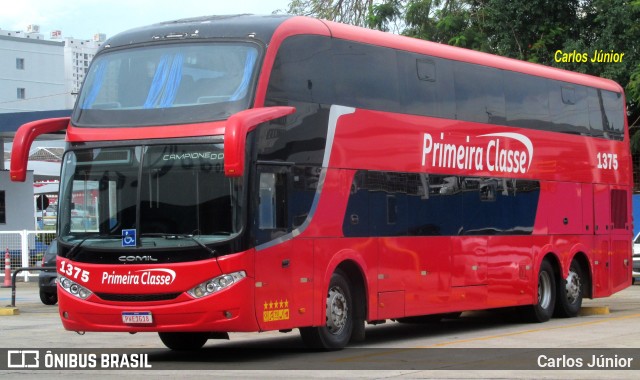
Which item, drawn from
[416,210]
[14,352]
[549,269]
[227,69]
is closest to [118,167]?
[227,69]

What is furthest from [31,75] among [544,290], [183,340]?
[183,340]

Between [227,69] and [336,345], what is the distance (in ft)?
12.5

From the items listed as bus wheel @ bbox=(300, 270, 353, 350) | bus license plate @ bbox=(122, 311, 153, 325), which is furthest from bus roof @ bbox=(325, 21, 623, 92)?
bus license plate @ bbox=(122, 311, 153, 325)

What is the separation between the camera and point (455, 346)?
15633 mm

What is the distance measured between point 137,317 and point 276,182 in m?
2.27

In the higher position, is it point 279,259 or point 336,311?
point 279,259

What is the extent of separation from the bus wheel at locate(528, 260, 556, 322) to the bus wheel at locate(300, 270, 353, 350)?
563 centimetres

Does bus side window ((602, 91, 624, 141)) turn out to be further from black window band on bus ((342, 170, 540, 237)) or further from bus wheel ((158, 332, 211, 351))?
bus wheel ((158, 332, 211, 351))

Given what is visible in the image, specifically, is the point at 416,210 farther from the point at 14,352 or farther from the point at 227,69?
the point at 14,352

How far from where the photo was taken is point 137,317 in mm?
13531

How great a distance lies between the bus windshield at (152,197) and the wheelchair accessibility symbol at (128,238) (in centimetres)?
4

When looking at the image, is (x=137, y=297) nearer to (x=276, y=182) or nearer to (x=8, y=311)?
(x=276, y=182)

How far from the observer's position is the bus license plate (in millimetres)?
13484

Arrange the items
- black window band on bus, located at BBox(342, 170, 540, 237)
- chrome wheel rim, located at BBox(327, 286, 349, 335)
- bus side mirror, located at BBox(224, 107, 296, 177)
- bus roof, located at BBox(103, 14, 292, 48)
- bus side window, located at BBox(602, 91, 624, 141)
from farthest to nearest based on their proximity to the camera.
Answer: bus side window, located at BBox(602, 91, 624, 141) → black window band on bus, located at BBox(342, 170, 540, 237) → chrome wheel rim, located at BBox(327, 286, 349, 335) → bus roof, located at BBox(103, 14, 292, 48) → bus side mirror, located at BBox(224, 107, 296, 177)
